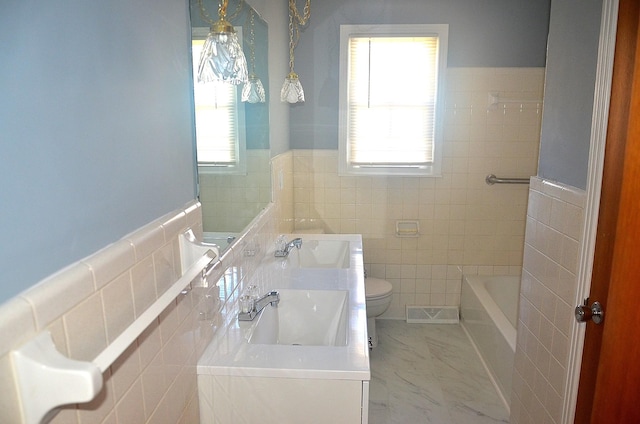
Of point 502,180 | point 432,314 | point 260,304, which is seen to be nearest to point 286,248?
point 260,304

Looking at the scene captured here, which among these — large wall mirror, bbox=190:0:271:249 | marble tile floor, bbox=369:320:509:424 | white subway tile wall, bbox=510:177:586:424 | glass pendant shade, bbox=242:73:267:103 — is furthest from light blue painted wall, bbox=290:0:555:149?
marble tile floor, bbox=369:320:509:424

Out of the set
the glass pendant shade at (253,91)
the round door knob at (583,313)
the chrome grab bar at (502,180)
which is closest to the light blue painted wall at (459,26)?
the chrome grab bar at (502,180)

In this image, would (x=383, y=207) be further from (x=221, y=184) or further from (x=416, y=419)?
(x=221, y=184)

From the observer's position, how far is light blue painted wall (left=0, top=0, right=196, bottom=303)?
Result: 567mm

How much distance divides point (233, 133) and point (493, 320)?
6.71 ft

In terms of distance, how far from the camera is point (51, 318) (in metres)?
0.61

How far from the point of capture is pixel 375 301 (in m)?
3.11

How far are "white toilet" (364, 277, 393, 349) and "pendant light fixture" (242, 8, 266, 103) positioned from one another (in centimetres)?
153

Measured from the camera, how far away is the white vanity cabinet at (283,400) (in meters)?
1.25

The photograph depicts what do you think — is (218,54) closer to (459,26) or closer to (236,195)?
(236,195)

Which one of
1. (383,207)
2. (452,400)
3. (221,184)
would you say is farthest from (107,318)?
(383,207)

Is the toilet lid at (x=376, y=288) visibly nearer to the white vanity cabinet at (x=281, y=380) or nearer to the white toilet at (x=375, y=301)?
the white toilet at (x=375, y=301)

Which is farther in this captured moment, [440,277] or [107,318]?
[440,277]

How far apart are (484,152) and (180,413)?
9.68ft
